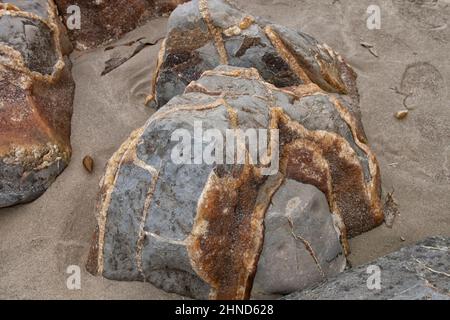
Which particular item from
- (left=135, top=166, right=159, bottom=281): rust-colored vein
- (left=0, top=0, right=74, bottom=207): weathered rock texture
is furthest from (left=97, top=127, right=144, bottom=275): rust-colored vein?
(left=0, top=0, right=74, bottom=207): weathered rock texture

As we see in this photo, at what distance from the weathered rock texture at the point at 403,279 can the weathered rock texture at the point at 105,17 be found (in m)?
2.96

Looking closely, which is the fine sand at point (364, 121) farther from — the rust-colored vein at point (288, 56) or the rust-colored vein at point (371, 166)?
the rust-colored vein at point (288, 56)

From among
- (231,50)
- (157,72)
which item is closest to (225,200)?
(231,50)

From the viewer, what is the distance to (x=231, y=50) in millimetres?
3926

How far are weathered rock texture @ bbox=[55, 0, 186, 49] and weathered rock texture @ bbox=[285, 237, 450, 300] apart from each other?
2.96m

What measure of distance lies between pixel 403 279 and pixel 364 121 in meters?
1.66

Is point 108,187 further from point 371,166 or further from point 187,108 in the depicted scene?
point 371,166

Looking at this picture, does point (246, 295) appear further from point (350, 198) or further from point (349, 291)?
point (350, 198)

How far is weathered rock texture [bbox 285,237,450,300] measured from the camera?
2625mm

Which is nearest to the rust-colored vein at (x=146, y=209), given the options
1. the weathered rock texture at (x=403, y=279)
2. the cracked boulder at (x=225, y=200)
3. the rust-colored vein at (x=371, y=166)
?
the cracked boulder at (x=225, y=200)

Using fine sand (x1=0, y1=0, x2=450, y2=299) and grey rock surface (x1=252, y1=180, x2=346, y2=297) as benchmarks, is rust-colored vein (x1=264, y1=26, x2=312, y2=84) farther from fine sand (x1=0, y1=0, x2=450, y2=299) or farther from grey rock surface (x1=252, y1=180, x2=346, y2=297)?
grey rock surface (x1=252, y1=180, x2=346, y2=297)

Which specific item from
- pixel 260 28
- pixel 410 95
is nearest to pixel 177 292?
pixel 260 28

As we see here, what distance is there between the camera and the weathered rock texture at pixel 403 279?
262 cm

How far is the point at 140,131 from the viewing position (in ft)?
10.3
